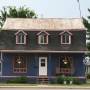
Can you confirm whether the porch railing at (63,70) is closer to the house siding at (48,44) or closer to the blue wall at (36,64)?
the blue wall at (36,64)

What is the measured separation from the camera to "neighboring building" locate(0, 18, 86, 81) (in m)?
57.6

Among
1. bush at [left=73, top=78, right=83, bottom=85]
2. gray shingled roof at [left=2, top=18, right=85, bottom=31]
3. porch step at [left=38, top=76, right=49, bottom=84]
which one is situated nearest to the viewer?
bush at [left=73, top=78, right=83, bottom=85]

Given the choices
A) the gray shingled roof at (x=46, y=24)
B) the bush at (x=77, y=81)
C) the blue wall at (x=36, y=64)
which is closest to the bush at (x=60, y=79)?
the bush at (x=77, y=81)

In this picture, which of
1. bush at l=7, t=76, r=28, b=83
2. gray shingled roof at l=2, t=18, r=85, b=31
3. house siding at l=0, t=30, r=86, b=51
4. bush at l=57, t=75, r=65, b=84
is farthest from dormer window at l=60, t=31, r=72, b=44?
bush at l=7, t=76, r=28, b=83

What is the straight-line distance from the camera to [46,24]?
61.7 meters

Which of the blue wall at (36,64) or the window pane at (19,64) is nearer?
the blue wall at (36,64)

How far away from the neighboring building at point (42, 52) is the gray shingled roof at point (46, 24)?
340mm

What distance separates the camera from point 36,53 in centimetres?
5806

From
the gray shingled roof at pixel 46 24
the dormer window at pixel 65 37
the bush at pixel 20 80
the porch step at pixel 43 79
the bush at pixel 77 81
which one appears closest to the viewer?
the bush at pixel 77 81

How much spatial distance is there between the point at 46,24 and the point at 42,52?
540cm

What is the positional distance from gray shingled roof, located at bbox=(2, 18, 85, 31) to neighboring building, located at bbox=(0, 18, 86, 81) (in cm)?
34

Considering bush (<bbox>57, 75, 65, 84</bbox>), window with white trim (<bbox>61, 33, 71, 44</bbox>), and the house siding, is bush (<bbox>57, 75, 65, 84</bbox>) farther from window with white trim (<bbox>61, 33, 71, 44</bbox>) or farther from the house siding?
window with white trim (<bbox>61, 33, 71, 44</bbox>)

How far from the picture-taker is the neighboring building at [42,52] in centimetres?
5762

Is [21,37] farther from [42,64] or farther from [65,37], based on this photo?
[65,37]
